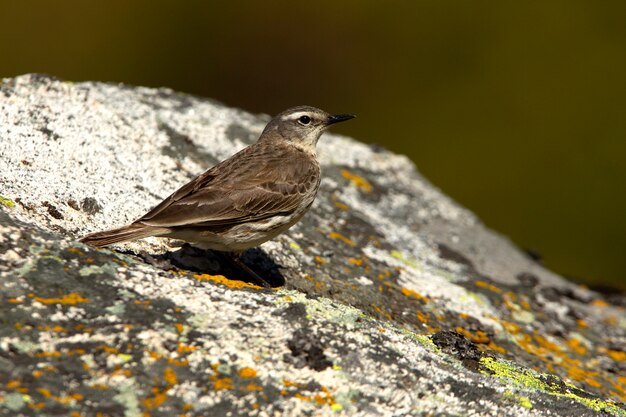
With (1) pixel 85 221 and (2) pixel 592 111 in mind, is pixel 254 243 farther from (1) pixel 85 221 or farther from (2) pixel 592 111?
(2) pixel 592 111

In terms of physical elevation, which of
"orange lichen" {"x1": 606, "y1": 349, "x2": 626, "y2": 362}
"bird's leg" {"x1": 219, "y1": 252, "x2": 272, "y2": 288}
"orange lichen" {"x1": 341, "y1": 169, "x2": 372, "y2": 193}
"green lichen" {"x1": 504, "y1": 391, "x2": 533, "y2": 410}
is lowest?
"bird's leg" {"x1": 219, "y1": 252, "x2": 272, "y2": 288}

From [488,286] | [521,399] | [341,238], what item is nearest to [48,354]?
[521,399]

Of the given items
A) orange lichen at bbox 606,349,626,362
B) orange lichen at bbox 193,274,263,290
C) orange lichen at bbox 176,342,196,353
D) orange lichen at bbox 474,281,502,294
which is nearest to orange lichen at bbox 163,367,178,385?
orange lichen at bbox 176,342,196,353

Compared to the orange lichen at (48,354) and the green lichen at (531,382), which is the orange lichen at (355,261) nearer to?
the green lichen at (531,382)

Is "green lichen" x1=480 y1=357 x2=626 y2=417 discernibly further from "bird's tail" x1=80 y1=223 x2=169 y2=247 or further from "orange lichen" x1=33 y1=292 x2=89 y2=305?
"orange lichen" x1=33 y1=292 x2=89 y2=305

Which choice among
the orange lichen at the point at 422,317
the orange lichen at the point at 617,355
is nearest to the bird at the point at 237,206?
the orange lichen at the point at 422,317

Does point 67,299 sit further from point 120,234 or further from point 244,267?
point 244,267
